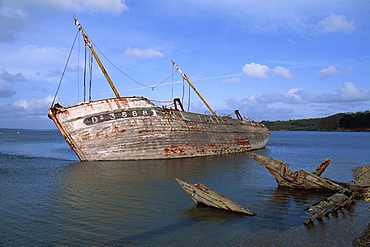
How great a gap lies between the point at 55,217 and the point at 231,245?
4786 millimetres

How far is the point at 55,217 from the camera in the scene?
7.60 metres

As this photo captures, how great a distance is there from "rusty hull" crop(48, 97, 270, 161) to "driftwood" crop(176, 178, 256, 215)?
10.5 metres

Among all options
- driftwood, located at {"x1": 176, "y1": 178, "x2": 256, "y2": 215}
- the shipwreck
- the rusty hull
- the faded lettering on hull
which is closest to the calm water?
driftwood, located at {"x1": 176, "y1": 178, "x2": 256, "y2": 215}

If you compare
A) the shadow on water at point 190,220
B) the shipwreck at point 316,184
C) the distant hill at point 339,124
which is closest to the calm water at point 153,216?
the shadow on water at point 190,220

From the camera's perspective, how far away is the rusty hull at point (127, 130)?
17.0 meters


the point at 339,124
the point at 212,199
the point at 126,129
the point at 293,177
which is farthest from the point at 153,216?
the point at 339,124

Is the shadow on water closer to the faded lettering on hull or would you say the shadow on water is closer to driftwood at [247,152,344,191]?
driftwood at [247,152,344,191]

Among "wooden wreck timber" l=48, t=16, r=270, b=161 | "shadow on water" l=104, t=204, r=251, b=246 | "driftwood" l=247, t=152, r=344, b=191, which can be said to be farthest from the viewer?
"wooden wreck timber" l=48, t=16, r=270, b=161

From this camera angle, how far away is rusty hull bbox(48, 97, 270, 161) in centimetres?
1703

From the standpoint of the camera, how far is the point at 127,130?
1792cm

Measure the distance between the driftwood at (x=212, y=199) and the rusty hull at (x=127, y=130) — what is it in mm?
10525

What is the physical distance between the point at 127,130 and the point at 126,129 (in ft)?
0.30

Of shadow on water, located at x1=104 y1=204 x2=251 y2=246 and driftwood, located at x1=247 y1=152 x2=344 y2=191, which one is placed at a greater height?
A: driftwood, located at x1=247 y1=152 x2=344 y2=191

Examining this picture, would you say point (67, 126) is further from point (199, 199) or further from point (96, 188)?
point (199, 199)
